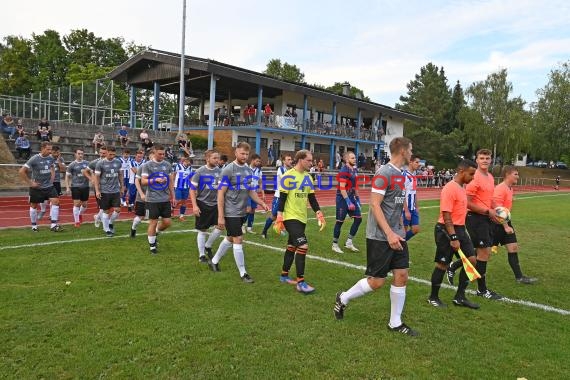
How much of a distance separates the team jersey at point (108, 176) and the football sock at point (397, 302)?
7.26 m

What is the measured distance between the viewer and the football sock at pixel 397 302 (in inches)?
179

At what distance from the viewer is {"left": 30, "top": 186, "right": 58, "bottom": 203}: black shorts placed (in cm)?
972

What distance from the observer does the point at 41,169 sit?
9688mm

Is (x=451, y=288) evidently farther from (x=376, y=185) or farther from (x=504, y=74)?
(x=504, y=74)

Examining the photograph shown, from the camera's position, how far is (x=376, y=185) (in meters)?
4.34

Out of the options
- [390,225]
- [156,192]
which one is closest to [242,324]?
[390,225]

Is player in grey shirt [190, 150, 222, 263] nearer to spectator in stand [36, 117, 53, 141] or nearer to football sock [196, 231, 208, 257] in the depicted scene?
football sock [196, 231, 208, 257]

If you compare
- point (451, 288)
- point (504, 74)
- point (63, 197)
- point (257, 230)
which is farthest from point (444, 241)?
point (504, 74)

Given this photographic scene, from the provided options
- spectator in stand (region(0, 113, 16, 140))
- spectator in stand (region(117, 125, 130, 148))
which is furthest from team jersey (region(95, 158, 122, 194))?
spectator in stand (region(117, 125, 130, 148))

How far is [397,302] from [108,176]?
743cm

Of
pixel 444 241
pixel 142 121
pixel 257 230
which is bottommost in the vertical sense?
pixel 257 230

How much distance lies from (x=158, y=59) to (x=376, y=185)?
27.4m

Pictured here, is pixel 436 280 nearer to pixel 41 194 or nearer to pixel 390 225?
pixel 390 225

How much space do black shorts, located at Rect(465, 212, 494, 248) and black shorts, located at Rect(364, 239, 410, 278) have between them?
200 cm
